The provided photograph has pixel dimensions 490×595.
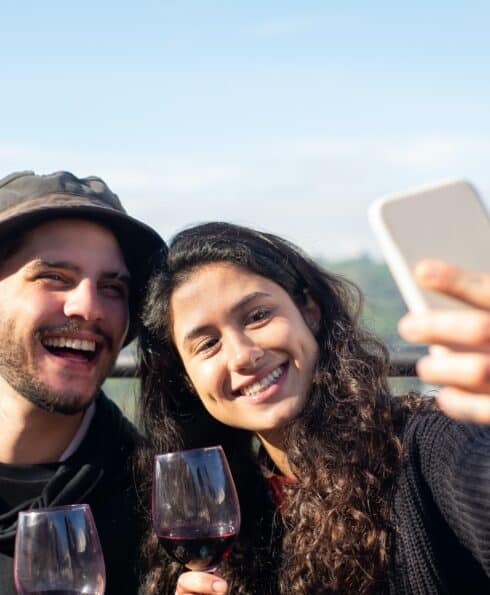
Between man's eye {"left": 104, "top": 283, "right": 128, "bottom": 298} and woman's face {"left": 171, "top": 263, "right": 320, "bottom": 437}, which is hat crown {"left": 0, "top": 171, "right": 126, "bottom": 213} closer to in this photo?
man's eye {"left": 104, "top": 283, "right": 128, "bottom": 298}

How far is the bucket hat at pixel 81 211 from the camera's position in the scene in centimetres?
340

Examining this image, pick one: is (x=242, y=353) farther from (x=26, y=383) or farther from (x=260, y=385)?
(x=26, y=383)

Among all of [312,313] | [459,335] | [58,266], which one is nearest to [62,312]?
[58,266]

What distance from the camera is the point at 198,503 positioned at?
2465mm

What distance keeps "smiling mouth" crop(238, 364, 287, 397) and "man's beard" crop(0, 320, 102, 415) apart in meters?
0.67

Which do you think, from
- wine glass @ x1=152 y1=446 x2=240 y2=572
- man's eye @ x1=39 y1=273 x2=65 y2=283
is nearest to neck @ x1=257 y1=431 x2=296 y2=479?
wine glass @ x1=152 y1=446 x2=240 y2=572

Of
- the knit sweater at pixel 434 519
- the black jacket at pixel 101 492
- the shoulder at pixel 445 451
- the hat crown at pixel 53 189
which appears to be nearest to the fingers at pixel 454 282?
the shoulder at pixel 445 451

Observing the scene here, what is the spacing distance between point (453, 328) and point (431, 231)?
171mm

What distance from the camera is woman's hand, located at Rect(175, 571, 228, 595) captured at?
93.7 inches

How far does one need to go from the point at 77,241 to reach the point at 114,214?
0.53 ft

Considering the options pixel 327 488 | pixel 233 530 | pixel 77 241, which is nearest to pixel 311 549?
pixel 327 488

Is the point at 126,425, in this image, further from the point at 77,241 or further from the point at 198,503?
the point at 198,503

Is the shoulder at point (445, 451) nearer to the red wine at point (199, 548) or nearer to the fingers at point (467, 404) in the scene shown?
the red wine at point (199, 548)

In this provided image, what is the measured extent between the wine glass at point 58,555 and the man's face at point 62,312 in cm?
101
